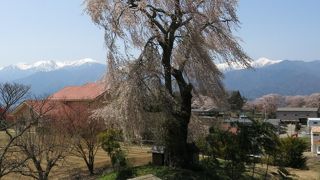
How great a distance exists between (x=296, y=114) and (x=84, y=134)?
70.1 meters

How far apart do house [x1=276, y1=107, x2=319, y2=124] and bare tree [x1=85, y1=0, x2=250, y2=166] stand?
7483 centimetres

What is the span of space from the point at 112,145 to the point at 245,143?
9.04m

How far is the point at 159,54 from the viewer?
15.6m

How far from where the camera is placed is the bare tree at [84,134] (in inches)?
987

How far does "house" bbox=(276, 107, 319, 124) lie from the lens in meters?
87.2

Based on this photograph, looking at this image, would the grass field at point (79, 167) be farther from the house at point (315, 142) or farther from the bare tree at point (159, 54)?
the house at point (315, 142)

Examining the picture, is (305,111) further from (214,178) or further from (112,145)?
(214,178)

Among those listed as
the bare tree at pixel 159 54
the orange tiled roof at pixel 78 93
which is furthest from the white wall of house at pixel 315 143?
the bare tree at pixel 159 54

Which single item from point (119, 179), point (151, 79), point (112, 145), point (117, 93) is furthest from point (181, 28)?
point (112, 145)

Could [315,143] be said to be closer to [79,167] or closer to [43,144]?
[79,167]

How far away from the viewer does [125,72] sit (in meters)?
15.3

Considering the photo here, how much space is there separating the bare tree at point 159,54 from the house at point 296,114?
245 ft

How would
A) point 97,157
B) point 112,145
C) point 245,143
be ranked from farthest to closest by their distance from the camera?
point 97,157 → point 112,145 → point 245,143

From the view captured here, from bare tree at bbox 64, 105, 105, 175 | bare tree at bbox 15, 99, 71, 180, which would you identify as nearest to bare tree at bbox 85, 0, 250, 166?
bare tree at bbox 15, 99, 71, 180
